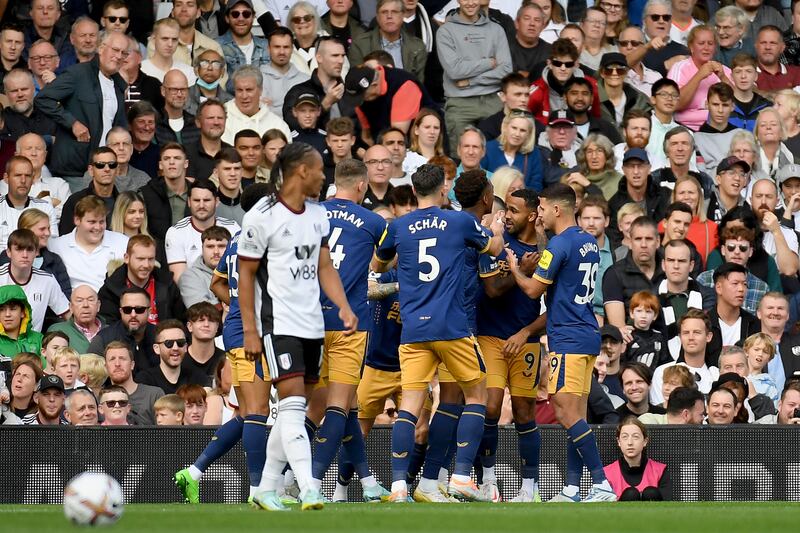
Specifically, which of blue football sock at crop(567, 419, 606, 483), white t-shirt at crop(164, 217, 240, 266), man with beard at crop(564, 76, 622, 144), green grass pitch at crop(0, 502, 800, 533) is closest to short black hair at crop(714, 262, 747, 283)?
man with beard at crop(564, 76, 622, 144)

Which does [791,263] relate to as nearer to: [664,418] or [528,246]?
[664,418]

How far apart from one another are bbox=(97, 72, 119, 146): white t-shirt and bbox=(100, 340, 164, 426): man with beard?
4.12m

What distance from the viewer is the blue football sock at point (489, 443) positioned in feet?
42.4

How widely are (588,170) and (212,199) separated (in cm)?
433

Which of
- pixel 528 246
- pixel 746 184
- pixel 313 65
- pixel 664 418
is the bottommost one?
pixel 664 418

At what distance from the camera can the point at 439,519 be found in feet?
32.0

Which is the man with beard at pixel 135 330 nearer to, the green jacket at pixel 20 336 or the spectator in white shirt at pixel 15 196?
the green jacket at pixel 20 336

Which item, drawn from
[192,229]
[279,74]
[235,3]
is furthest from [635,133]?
[192,229]

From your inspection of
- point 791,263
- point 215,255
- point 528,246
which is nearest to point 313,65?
point 215,255

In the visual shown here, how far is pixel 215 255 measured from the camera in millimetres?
16203

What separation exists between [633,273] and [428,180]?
5.10 m

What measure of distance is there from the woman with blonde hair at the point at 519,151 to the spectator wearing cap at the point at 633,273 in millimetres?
1657

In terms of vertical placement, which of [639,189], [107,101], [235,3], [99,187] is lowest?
[99,187]

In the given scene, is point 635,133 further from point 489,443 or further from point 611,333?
point 489,443
